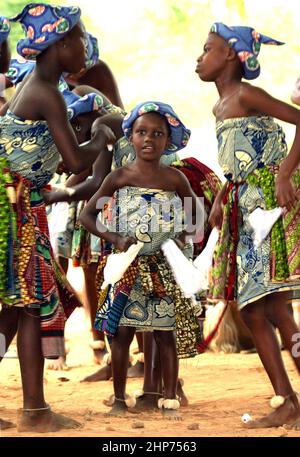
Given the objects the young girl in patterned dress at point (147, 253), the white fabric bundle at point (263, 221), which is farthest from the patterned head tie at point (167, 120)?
the white fabric bundle at point (263, 221)

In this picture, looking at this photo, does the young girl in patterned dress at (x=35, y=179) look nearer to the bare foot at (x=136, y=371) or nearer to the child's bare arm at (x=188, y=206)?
the child's bare arm at (x=188, y=206)

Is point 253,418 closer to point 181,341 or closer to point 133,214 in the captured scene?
point 181,341

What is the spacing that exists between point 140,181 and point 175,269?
47cm

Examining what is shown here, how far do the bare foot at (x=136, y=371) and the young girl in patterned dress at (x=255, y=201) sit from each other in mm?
1635

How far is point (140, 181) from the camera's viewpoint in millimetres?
4633

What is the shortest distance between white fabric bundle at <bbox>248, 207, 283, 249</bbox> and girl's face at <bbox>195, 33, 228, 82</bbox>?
720 millimetres

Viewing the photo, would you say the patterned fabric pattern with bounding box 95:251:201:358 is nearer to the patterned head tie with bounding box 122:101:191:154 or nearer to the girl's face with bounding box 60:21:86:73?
the patterned head tie with bounding box 122:101:191:154

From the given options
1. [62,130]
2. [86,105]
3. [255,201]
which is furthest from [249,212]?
[86,105]

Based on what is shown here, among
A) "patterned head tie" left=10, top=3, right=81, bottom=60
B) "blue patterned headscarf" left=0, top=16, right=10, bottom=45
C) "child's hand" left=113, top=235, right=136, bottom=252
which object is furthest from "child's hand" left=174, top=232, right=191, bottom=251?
"blue patterned headscarf" left=0, top=16, right=10, bottom=45

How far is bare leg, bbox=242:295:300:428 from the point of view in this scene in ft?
13.9

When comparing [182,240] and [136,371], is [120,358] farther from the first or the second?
[136,371]

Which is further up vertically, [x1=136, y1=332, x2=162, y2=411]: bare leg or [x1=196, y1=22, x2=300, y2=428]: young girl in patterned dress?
[x1=196, y1=22, x2=300, y2=428]: young girl in patterned dress

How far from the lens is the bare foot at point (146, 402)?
15.7 feet

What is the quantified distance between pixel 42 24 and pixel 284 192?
1.29m
